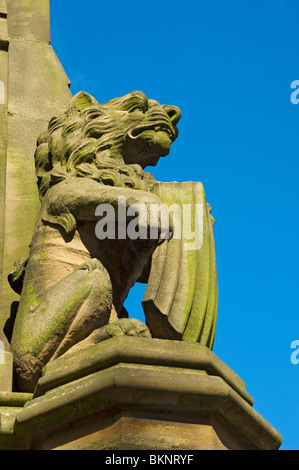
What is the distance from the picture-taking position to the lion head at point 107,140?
8.45 meters

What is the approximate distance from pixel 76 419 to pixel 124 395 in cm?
37

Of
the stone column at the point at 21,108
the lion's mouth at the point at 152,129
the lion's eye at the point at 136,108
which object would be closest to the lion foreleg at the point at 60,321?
the stone column at the point at 21,108

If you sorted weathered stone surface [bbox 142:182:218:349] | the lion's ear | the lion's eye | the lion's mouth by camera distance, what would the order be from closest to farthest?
1. weathered stone surface [bbox 142:182:218:349]
2. the lion's mouth
3. the lion's eye
4. the lion's ear

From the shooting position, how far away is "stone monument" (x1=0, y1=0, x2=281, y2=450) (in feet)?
21.9

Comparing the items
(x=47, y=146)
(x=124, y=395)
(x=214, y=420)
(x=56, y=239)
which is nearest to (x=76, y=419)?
(x=124, y=395)

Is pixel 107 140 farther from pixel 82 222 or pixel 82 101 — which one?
pixel 82 222

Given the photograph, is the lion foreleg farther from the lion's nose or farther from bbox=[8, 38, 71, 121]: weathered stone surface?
bbox=[8, 38, 71, 121]: weathered stone surface

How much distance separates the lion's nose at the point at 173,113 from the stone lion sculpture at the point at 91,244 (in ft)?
0.04

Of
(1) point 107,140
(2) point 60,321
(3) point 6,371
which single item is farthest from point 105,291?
(1) point 107,140

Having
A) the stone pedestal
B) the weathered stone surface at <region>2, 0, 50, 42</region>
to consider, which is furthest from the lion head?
the weathered stone surface at <region>2, 0, 50, 42</region>

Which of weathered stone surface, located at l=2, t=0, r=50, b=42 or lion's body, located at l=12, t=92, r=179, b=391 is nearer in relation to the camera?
lion's body, located at l=12, t=92, r=179, b=391

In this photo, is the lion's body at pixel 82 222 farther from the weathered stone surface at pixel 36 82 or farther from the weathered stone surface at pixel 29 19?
the weathered stone surface at pixel 29 19

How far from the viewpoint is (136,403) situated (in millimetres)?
6609

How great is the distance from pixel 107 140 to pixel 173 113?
651 millimetres
